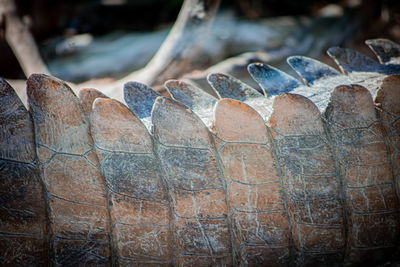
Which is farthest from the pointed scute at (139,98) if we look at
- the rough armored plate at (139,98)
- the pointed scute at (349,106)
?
the pointed scute at (349,106)

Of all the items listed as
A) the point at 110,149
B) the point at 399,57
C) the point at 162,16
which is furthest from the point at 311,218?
the point at 162,16

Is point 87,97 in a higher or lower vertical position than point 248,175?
higher

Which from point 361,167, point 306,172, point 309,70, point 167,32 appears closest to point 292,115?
point 306,172

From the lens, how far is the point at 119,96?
2713mm

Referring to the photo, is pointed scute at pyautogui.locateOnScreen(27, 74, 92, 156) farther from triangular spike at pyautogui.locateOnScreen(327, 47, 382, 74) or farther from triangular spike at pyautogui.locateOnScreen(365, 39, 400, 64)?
triangular spike at pyautogui.locateOnScreen(365, 39, 400, 64)

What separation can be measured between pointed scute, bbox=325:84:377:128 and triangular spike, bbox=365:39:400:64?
754 mm

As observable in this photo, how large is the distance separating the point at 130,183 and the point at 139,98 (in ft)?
1.53

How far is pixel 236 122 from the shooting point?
3.98 ft

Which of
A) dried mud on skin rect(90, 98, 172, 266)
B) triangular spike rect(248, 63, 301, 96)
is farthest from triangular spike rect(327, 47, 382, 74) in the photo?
dried mud on skin rect(90, 98, 172, 266)

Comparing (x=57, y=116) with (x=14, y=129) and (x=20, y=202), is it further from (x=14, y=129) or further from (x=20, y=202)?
(x=20, y=202)

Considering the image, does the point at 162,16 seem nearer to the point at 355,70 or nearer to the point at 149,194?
Result: the point at 355,70

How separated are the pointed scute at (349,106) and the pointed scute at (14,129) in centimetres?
118

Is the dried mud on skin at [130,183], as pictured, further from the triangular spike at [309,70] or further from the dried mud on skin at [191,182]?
the triangular spike at [309,70]

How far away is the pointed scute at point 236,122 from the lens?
1.20 m
